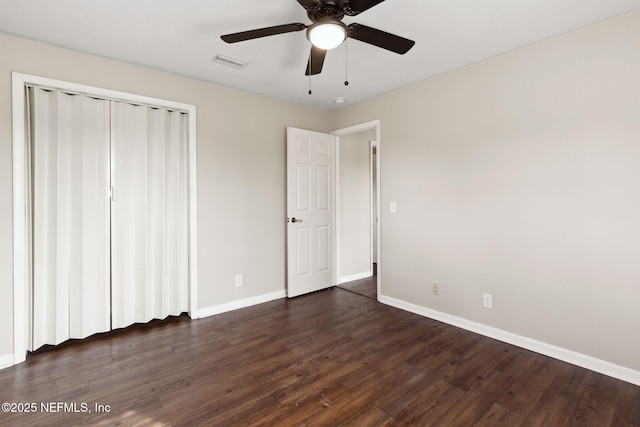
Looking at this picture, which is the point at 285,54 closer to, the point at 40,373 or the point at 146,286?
the point at 146,286

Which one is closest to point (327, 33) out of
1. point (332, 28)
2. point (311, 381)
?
point (332, 28)

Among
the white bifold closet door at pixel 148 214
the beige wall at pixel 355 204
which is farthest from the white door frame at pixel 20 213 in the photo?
the beige wall at pixel 355 204

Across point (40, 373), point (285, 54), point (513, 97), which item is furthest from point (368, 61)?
point (40, 373)

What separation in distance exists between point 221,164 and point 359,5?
2.27m

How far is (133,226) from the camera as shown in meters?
2.95

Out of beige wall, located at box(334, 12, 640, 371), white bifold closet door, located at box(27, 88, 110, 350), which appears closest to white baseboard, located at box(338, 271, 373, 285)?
beige wall, located at box(334, 12, 640, 371)

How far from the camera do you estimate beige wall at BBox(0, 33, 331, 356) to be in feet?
7.70

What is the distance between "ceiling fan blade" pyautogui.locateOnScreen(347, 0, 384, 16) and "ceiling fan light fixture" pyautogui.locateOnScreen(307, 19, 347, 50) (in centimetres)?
9

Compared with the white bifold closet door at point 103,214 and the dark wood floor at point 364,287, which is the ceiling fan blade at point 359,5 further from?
the dark wood floor at point 364,287

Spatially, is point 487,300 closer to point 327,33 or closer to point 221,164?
point 327,33

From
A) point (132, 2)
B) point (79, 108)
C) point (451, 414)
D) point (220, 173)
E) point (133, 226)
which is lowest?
point (451, 414)

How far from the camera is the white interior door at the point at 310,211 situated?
12.9 ft

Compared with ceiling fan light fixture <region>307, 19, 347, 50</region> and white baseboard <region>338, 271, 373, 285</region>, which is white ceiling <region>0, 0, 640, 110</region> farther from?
white baseboard <region>338, 271, 373, 285</region>

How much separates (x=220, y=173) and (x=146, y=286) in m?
1.36
